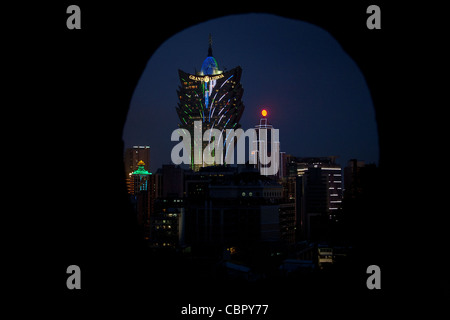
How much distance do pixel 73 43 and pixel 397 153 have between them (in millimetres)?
2710

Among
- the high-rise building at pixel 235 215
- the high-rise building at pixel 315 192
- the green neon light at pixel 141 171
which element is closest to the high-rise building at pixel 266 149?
the high-rise building at pixel 315 192

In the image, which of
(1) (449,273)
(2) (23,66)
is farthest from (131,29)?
(1) (449,273)

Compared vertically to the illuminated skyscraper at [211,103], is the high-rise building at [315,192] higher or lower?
lower

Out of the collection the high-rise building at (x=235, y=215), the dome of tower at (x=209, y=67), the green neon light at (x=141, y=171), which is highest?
the dome of tower at (x=209, y=67)

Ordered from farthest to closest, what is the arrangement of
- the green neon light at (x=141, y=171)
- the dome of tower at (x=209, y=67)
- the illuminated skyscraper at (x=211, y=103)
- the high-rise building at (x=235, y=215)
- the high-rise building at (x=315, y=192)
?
the dome of tower at (x=209, y=67), the illuminated skyscraper at (x=211, y=103), the green neon light at (x=141, y=171), the high-rise building at (x=315, y=192), the high-rise building at (x=235, y=215)

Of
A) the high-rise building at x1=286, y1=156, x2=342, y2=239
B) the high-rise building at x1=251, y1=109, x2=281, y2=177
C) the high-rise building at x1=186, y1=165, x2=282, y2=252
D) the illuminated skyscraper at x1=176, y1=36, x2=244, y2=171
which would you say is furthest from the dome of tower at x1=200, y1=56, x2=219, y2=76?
the high-rise building at x1=186, y1=165, x2=282, y2=252

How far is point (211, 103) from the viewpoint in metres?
66.1

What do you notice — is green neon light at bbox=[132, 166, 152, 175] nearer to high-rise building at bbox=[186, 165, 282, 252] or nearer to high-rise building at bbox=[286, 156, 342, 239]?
high-rise building at bbox=[286, 156, 342, 239]

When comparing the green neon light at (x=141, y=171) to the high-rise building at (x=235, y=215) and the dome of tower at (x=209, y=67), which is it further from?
the high-rise building at (x=235, y=215)

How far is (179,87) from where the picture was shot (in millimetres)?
67688

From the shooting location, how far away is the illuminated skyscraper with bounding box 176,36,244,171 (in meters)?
65.7

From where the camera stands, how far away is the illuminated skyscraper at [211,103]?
65.7m

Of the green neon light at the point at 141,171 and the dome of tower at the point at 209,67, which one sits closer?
the green neon light at the point at 141,171
